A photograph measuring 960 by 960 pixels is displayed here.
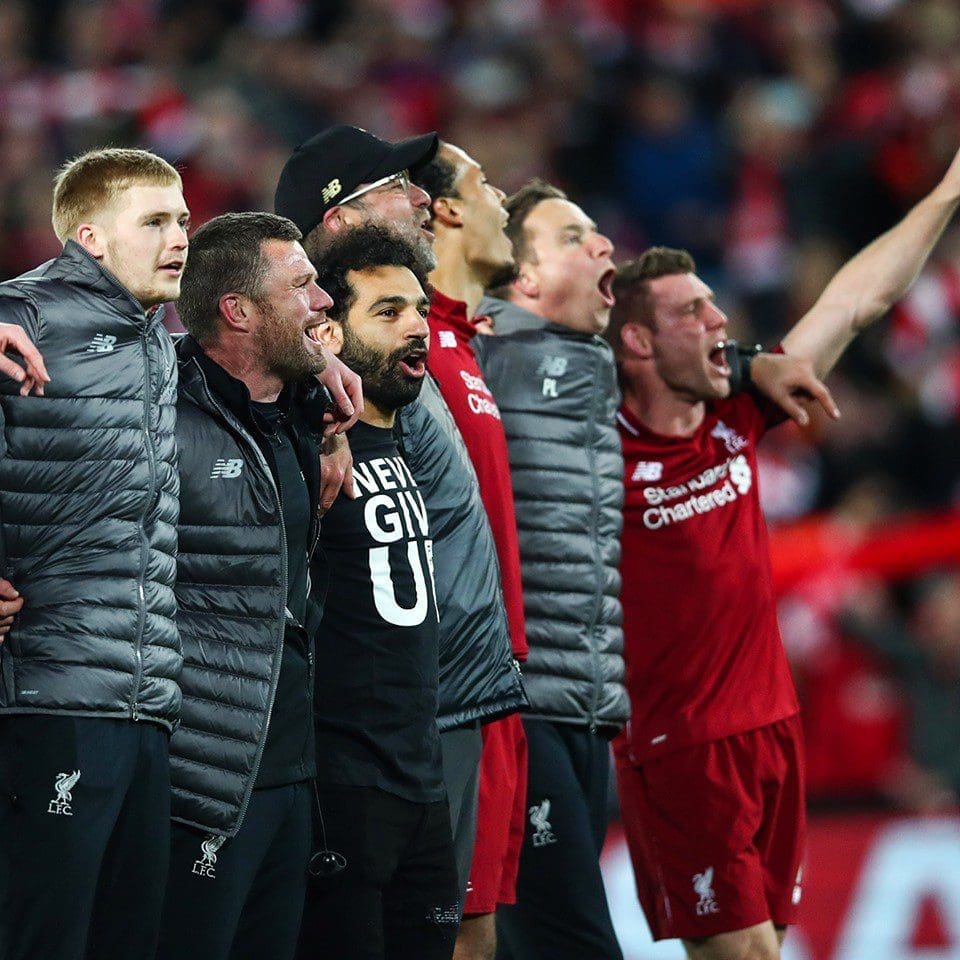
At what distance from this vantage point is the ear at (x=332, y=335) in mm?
4527

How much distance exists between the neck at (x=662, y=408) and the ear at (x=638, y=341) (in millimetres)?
71

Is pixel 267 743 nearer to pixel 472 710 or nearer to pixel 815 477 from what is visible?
pixel 472 710

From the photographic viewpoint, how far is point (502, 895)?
16.2 ft

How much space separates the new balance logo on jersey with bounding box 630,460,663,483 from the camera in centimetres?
575

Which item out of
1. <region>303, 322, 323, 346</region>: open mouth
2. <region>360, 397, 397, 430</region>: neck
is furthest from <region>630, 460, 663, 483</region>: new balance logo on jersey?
<region>303, 322, 323, 346</region>: open mouth

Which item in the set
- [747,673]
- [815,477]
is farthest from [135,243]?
[815,477]

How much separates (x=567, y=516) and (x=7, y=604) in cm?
178

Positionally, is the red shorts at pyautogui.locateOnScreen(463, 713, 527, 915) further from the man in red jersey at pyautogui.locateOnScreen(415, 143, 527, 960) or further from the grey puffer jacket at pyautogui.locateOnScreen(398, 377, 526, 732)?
the grey puffer jacket at pyautogui.locateOnScreen(398, 377, 526, 732)

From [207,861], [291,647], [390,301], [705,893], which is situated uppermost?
[390,301]

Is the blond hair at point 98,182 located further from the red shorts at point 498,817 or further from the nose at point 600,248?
the nose at point 600,248

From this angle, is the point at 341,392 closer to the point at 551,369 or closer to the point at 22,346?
the point at 22,346

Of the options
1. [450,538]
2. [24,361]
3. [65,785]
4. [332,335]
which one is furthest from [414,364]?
[65,785]

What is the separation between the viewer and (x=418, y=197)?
501cm

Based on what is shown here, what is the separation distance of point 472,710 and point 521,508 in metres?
A: 0.73
